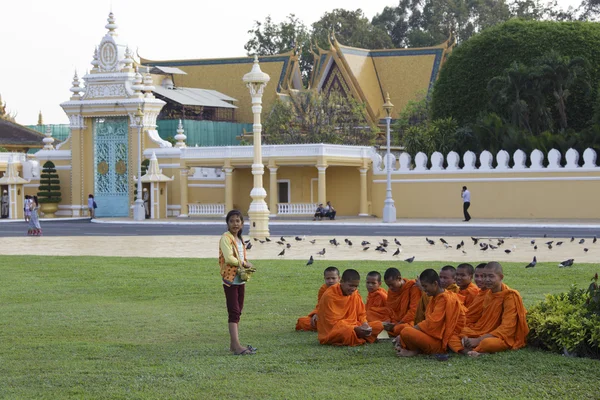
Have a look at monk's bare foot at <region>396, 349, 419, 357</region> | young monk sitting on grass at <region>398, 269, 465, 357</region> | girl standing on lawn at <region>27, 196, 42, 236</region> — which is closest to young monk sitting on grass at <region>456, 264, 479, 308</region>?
young monk sitting on grass at <region>398, 269, 465, 357</region>

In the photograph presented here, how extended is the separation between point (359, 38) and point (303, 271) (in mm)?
59335

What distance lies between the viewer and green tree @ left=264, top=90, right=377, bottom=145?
53406mm

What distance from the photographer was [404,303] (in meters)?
10.9

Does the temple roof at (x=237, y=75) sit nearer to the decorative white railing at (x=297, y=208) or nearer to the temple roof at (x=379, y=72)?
the temple roof at (x=379, y=72)

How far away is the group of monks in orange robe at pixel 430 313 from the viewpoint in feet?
31.4

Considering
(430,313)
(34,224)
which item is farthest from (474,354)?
(34,224)

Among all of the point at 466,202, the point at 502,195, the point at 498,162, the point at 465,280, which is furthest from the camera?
the point at 498,162

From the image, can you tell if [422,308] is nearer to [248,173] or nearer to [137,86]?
[248,173]

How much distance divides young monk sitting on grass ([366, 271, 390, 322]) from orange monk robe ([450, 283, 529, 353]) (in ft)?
4.32

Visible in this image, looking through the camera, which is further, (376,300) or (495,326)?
(376,300)

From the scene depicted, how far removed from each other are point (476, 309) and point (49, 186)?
134ft

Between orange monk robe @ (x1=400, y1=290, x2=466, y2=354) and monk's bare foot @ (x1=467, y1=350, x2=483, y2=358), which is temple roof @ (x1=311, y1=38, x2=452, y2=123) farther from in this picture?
monk's bare foot @ (x1=467, y1=350, x2=483, y2=358)

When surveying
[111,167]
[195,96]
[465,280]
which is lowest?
[465,280]

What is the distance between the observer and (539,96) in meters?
43.2
